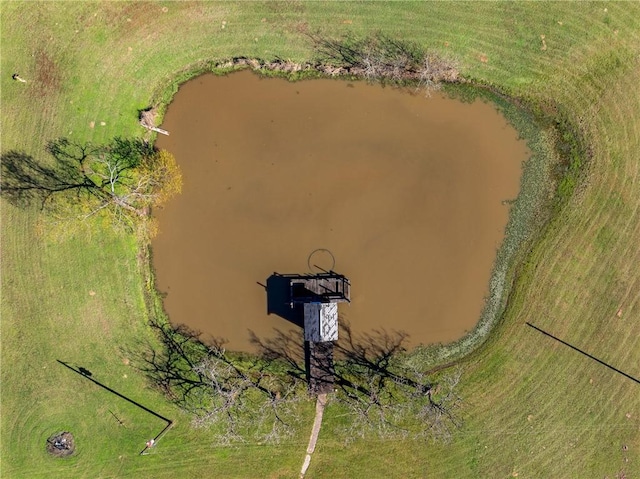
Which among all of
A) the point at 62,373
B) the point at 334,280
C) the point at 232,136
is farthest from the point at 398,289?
the point at 62,373

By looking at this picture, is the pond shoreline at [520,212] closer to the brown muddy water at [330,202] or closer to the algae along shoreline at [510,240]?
the algae along shoreline at [510,240]

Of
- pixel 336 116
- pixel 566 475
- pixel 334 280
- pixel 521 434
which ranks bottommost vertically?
pixel 566 475

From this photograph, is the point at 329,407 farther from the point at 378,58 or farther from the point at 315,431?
the point at 378,58

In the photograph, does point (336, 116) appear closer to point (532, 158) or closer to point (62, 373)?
point (532, 158)

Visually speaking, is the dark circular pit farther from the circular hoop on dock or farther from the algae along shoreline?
the algae along shoreline

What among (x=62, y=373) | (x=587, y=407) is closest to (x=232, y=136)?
(x=62, y=373)

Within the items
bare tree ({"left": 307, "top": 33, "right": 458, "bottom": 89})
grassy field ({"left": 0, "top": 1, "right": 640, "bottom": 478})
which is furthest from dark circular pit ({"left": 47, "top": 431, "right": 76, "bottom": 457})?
bare tree ({"left": 307, "top": 33, "right": 458, "bottom": 89})

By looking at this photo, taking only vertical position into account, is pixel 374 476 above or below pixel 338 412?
below
